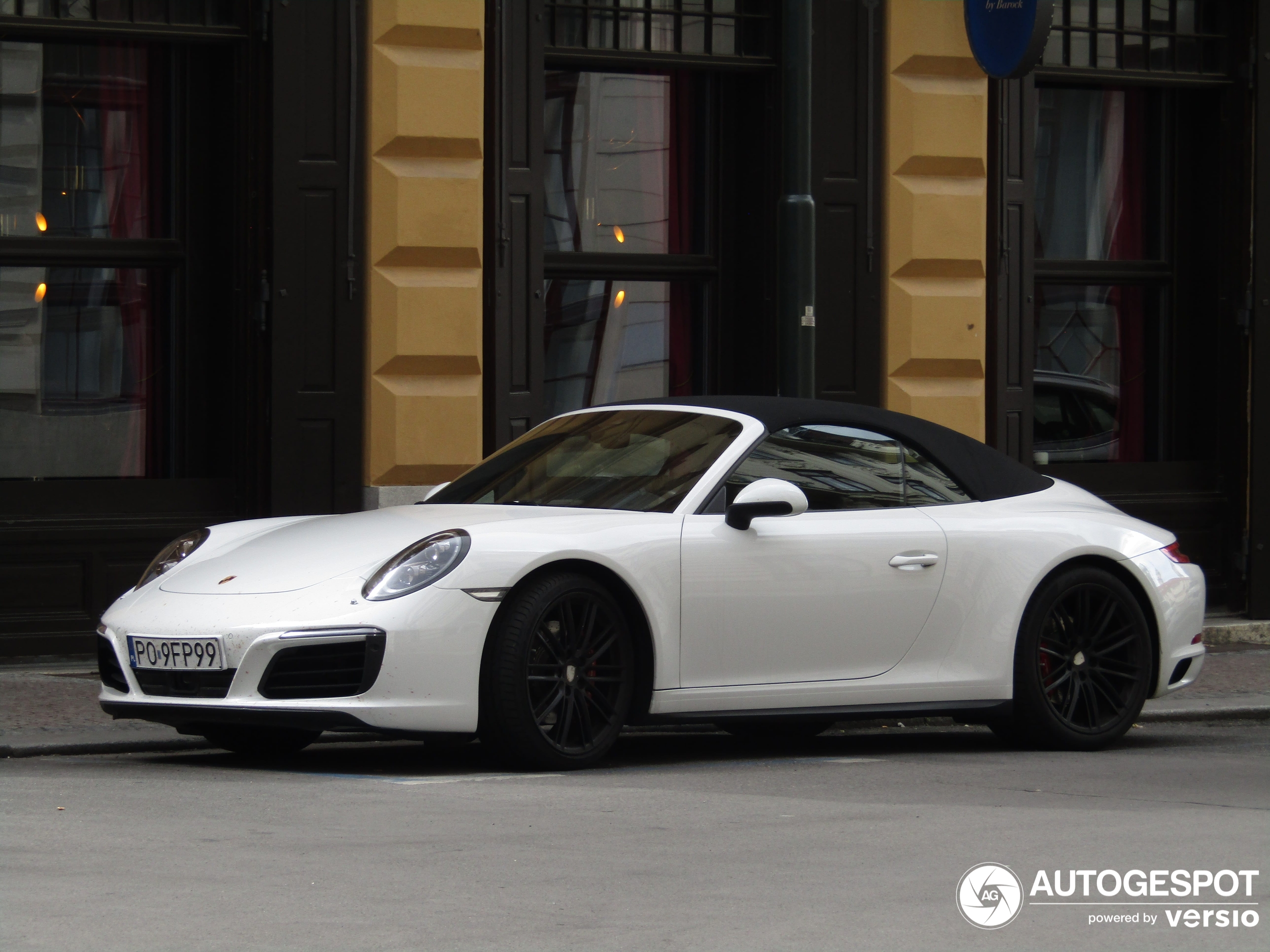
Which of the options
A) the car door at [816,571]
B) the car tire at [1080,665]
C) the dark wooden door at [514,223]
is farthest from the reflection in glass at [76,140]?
the car tire at [1080,665]

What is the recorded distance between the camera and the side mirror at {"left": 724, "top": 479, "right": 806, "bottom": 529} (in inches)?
295

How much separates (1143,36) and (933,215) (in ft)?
7.28

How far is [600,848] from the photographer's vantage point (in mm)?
5570

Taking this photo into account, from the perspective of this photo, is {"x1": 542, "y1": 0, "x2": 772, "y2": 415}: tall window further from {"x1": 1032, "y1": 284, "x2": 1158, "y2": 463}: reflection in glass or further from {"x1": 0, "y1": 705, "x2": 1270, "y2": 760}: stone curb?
{"x1": 0, "y1": 705, "x2": 1270, "y2": 760}: stone curb

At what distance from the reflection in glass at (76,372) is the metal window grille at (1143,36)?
6.16m

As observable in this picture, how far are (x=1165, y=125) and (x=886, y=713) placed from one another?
8.00m

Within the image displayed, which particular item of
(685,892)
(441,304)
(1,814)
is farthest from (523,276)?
(685,892)

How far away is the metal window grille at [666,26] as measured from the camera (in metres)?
12.9

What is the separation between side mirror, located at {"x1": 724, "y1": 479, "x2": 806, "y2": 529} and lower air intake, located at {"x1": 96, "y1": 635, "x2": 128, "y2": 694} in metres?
2.14

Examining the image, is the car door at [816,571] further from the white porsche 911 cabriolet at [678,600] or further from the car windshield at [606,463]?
the car windshield at [606,463]

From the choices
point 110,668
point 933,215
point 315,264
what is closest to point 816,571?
point 110,668

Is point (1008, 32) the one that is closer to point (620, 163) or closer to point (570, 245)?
point (620, 163)

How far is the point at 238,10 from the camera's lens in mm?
11984

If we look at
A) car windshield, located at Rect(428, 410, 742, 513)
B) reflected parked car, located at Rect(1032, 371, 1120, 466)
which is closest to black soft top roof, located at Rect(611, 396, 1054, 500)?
car windshield, located at Rect(428, 410, 742, 513)
